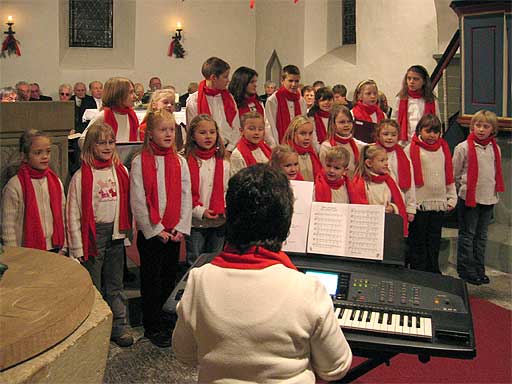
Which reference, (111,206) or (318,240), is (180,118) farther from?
(318,240)

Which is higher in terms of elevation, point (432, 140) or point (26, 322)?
point (432, 140)

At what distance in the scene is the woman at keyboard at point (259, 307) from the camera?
1.64 meters

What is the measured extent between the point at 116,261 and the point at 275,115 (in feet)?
7.96

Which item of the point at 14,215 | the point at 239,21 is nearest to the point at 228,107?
the point at 14,215

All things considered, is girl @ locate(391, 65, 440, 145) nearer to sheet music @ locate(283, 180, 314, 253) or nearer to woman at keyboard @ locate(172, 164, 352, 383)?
sheet music @ locate(283, 180, 314, 253)

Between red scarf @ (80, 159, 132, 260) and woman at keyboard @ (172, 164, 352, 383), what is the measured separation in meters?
1.91

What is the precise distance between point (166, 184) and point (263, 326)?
7.11 feet

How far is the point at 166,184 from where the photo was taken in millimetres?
3703

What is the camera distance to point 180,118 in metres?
7.83

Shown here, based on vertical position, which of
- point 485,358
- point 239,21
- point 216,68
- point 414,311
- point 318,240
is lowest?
point 485,358

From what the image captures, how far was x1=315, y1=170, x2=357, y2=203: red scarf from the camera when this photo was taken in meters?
3.83

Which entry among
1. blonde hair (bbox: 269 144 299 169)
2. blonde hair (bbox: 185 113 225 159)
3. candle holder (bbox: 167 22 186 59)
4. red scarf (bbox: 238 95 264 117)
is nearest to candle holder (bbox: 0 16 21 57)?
candle holder (bbox: 167 22 186 59)

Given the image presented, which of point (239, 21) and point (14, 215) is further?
point (239, 21)

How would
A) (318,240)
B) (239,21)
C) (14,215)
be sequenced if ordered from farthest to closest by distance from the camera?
(239,21), (14,215), (318,240)
